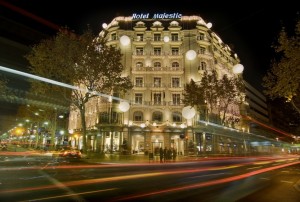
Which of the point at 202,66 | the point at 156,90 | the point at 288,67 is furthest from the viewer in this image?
the point at 202,66

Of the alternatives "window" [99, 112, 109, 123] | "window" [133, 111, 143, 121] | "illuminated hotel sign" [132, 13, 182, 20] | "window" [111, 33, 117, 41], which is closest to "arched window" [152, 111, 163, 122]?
"window" [133, 111, 143, 121]

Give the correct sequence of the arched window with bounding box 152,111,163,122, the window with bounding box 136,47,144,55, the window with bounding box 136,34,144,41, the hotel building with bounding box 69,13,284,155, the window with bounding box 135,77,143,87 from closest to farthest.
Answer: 1. the hotel building with bounding box 69,13,284,155
2. the arched window with bounding box 152,111,163,122
3. the window with bounding box 135,77,143,87
4. the window with bounding box 136,47,144,55
5. the window with bounding box 136,34,144,41

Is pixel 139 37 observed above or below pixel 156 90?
above

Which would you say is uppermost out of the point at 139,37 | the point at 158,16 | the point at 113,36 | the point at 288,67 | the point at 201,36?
the point at 158,16

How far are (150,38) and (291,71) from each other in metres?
37.9

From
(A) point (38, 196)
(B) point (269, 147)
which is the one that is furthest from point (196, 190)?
(B) point (269, 147)

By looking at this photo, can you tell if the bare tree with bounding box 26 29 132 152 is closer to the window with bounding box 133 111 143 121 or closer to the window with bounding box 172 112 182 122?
the window with bounding box 133 111 143 121

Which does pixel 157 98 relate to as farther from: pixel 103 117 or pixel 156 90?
pixel 103 117

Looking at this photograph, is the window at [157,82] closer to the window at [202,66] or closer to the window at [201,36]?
the window at [202,66]

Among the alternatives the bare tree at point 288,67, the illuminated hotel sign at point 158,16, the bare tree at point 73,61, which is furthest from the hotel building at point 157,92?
the bare tree at point 288,67

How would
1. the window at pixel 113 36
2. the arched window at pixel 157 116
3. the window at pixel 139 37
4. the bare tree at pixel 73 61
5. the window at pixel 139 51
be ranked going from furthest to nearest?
the window at pixel 113 36 < the window at pixel 139 37 < the window at pixel 139 51 < the arched window at pixel 157 116 < the bare tree at pixel 73 61

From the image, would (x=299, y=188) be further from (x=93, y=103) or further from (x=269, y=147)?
(x=269, y=147)

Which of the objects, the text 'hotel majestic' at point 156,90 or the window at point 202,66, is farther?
the window at point 202,66

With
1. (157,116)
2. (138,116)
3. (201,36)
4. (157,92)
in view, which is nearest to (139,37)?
(157,92)
